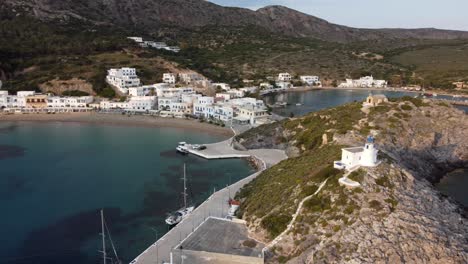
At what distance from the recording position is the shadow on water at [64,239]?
76.7ft

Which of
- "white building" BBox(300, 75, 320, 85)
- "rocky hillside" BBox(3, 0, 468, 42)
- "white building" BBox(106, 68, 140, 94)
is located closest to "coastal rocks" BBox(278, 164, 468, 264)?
"white building" BBox(106, 68, 140, 94)

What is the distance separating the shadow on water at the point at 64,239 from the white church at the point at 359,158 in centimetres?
1548

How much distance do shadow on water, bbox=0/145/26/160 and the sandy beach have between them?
15.0 metres

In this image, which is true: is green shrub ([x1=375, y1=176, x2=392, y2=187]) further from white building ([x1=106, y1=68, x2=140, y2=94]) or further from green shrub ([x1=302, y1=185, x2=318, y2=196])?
white building ([x1=106, y1=68, x2=140, y2=94])

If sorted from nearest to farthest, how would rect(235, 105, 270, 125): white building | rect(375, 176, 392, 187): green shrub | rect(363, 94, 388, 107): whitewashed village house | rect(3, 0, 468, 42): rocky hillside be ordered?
rect(375, 176, 392, 187): green shrub
rect(363, 94, 388, 107): whitewashed village house
rect(235, 105, 270, 125): white building
rect(3, 0, 468, 42): rocky hillside

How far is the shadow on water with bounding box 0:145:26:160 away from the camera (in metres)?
45.2

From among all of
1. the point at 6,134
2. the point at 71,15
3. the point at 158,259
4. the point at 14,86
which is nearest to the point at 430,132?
the point at 158,259

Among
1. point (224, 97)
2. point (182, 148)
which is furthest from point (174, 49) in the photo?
point (182, 148)

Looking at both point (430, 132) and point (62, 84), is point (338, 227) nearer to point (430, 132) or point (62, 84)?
point (430, 132)

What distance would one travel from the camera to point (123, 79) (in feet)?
251

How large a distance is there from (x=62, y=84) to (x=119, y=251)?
60.1 metres

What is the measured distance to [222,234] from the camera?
22438 millimetres

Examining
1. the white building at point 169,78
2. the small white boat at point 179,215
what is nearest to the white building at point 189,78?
the white building at point 169,78

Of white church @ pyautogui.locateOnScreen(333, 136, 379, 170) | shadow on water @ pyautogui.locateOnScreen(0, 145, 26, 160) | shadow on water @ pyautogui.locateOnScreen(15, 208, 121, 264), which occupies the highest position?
white church @ pyautogui.locateOnScreen(333, 136, 379, 170)
